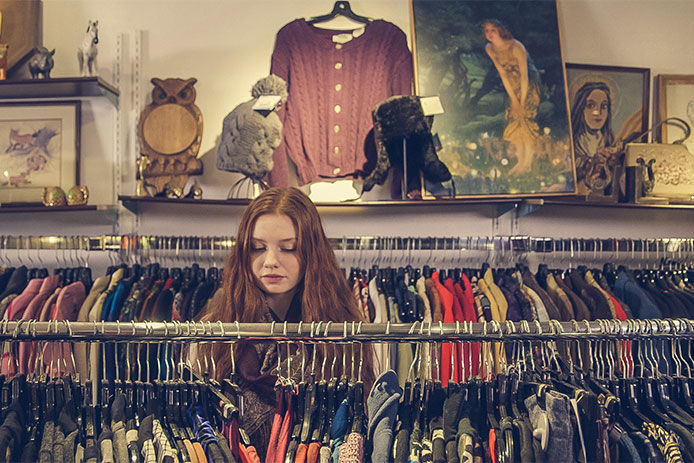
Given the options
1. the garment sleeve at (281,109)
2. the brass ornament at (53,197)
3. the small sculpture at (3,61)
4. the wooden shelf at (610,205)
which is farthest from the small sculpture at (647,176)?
the small sculpture at (3,61)

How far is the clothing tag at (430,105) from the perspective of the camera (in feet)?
9.74

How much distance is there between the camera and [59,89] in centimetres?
320

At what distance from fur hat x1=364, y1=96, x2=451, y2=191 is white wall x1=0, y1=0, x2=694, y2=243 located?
13.8 inches

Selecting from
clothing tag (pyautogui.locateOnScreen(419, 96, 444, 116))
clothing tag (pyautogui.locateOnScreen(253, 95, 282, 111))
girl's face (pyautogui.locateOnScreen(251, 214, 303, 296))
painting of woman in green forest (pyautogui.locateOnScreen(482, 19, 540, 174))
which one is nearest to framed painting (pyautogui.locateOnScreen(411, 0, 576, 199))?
painting of woman in green forest (pyautogui.locateOnScreen(482, 19, 540, 174))

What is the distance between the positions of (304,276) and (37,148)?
76.4 inches

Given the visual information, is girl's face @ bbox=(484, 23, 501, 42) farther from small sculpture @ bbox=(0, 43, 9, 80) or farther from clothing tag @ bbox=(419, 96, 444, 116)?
small sculpture @ bbox=(0, 43, 9, 80)

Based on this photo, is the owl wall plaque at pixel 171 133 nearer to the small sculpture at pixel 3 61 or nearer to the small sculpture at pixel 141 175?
the small sculpture at pixel 141 175

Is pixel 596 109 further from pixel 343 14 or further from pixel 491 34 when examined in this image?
pixel 343 14

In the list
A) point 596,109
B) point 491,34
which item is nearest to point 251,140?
point 491,34

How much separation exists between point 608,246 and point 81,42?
2.72m

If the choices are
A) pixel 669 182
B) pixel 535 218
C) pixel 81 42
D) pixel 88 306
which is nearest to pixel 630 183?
pixel 669 182

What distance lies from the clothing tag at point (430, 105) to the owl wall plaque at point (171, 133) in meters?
1.09

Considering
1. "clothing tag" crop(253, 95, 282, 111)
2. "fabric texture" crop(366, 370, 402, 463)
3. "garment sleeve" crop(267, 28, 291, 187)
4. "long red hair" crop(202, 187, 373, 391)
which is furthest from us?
"garment sleeve" crop(267, 28, 291, 187)

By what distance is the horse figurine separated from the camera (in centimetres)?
307
